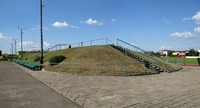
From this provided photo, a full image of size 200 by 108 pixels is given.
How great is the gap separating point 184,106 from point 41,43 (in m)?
23.9

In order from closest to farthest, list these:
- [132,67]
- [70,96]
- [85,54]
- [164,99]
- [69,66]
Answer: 1. [164,99]
2. [70,96]
3. [132,67]
4. [69,66]
5. [85,54]

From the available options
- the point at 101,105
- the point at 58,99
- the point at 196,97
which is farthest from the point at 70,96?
the point at 196,97

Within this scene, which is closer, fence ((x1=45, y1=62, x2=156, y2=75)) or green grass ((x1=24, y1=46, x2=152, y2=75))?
fence ((x1=45, y1=62, x2=156, y2=75))

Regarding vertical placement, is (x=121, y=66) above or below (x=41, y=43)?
below

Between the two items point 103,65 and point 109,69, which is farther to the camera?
point 103,65

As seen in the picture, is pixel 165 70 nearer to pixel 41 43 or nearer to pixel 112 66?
pixel 112 66

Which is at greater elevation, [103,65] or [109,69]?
[103,65]

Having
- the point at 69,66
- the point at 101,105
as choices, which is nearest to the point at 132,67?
the point at 69,66

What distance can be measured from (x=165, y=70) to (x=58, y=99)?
16167mm

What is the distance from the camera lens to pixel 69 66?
24656 millimetres

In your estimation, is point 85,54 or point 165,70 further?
point 85,54

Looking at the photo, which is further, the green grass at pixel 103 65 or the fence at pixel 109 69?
the green grass at pixel 103 65

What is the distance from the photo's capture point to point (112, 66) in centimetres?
2244

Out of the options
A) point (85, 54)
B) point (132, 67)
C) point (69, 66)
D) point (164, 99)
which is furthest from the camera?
point (85, 54)
